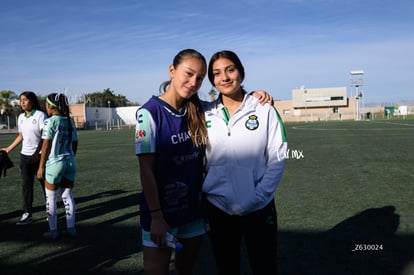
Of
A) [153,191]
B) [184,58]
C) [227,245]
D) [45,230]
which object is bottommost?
[45,230]

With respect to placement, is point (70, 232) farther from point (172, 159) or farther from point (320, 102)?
point (320, 102)

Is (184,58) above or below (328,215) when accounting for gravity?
above

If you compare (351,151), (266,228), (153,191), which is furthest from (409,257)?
(351,151)

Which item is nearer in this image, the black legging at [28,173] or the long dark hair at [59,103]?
the long dark hair at [59,103]

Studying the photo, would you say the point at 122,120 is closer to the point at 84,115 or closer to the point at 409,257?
the point at 84,115

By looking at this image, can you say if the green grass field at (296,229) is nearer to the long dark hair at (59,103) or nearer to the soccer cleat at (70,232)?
the soccer cleat at (70,232)

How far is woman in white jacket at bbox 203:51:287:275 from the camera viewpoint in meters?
2.52

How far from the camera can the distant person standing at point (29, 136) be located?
18.1 ft

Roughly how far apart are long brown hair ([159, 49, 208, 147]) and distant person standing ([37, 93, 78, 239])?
285 cm

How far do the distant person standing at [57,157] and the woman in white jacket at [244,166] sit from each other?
297cm

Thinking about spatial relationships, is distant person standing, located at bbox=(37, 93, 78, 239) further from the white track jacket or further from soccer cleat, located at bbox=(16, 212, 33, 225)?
the white track jacket

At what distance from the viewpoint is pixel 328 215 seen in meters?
5.76

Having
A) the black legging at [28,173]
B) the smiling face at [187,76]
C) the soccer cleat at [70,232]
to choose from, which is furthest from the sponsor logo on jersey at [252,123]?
the black legging at [28,173]

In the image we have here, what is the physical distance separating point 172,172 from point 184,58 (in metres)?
0.72
